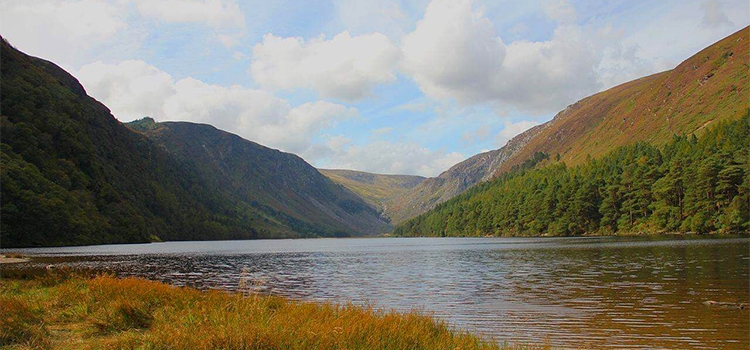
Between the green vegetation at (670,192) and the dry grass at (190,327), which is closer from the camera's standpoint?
the dry grass at (190,327)

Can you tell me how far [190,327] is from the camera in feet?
48.1

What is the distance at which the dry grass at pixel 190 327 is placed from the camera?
1287 cm

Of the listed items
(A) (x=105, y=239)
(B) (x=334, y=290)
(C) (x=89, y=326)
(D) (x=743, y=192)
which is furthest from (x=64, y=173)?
(D) (x=743, y=192)

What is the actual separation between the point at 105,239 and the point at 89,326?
177995 millimetres

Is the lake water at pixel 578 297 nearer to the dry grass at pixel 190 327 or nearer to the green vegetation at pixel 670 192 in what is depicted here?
the dry grass at pixel 190 327

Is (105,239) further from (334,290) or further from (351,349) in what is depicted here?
(351,349)

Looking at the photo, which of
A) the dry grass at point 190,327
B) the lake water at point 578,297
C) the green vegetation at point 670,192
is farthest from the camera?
the green vegetation at point 670,192

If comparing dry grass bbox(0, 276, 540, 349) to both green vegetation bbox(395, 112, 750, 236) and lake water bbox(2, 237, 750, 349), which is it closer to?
lake water bbox(2, 237, 750, 349)

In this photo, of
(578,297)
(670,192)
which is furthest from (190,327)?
(670,192)

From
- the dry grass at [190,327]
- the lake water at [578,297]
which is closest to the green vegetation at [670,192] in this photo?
the lake water at [578,297]

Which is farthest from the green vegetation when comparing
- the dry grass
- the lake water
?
the dry grass

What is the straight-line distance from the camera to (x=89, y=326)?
17.6 m

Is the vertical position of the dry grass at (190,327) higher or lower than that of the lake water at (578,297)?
higher

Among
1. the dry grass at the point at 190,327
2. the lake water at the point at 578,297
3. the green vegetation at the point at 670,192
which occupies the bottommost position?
the lake water at the point at 578,297
